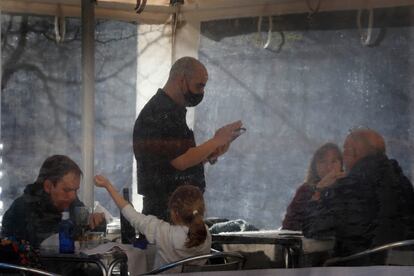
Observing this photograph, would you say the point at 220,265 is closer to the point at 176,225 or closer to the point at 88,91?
the point at 176,225

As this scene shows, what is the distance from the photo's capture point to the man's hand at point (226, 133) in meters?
3.89

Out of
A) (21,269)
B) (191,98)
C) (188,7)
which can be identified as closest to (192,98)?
(191,98)

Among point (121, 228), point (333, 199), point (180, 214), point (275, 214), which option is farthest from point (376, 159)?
point (121, 228)

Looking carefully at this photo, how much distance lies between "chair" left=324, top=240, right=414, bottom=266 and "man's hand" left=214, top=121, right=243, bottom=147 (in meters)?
A: 0.76

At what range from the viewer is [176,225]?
3.82m

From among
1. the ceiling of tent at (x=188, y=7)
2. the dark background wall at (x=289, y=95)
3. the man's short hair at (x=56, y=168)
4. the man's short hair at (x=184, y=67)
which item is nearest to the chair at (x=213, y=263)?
the dark background wall at (x=289, y=95)

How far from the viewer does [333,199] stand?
4035mm

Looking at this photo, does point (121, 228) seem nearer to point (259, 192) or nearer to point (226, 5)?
point (259, 192)

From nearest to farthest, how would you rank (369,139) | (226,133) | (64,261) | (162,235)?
(64,261), (162,235), (226,133), (369,139)

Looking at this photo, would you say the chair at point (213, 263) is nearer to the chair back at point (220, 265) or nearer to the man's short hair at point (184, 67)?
the chair back at point (220, 265)

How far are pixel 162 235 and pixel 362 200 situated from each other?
38.9 inches

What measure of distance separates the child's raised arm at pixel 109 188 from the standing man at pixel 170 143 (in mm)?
102

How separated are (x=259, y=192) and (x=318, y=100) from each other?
1.67ft

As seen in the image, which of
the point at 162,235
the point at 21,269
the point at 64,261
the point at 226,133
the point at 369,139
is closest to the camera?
the point at 21,269
